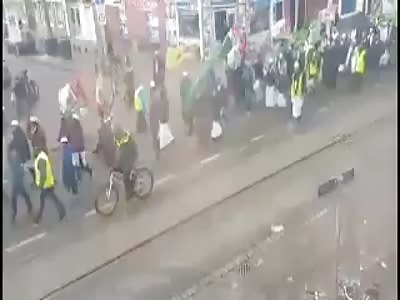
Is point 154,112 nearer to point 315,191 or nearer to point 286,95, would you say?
point 286,95

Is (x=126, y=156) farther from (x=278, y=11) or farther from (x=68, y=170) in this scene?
(x=278, y=11)

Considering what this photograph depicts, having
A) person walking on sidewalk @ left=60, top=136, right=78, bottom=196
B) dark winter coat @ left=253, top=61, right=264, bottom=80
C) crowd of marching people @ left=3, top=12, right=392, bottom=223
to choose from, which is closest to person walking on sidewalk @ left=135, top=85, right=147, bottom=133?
crowd of marching people @ left=3, top=12, right=392, bottom=223

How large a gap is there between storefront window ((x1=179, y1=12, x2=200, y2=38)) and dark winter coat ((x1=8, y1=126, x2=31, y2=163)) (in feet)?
0.83

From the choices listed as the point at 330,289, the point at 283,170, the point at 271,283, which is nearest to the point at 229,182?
the point at 283,170

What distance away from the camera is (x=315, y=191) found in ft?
3.92

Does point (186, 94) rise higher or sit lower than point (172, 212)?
higher


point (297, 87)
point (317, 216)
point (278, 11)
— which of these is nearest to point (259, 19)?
point (278, 11)

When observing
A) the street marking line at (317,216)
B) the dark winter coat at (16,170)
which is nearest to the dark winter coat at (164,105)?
the dark winter coat at (16,170)

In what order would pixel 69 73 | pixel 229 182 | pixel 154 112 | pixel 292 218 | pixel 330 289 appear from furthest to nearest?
1. pixel 330 289
2. pixel 292 218
3. pixel 229 182
4. pixel 154 112
5. pixel 69 73

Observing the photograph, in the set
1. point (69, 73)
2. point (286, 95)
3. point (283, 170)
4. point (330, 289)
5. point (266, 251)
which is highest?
point (69, 73)

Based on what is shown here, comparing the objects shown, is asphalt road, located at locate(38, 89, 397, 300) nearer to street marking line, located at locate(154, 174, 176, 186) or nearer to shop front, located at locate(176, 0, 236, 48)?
street marking line, located at locate(154, 174, 176, 186)

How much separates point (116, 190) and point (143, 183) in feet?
0.14

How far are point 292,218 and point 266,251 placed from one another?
0.08 m

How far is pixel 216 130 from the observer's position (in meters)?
1.00
